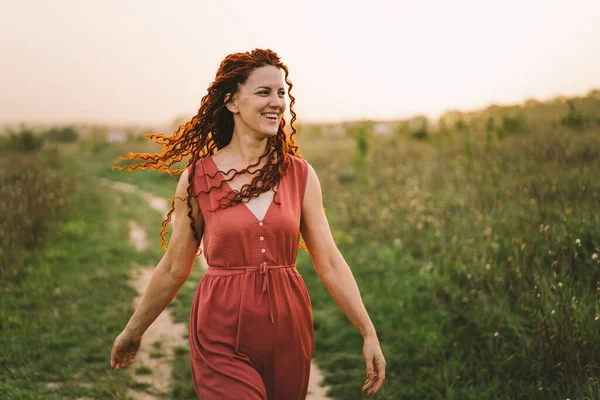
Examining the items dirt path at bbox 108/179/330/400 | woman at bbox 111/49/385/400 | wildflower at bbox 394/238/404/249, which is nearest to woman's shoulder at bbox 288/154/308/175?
woman at bbox 111/49/385/400

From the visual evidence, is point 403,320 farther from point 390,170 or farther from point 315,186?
point 390,170

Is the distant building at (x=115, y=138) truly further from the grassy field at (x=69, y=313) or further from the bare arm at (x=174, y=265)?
the bare arm at (x=174, y=265)

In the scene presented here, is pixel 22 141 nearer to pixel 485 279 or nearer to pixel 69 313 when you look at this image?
pixel 69 313

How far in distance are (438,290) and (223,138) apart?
398 centimetres

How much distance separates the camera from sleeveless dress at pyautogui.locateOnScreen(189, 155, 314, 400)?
8.09 feet

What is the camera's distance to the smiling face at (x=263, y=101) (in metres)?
2.65

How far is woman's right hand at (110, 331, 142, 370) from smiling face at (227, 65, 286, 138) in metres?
1.27

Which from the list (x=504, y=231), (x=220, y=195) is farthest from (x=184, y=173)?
(x=504, y=231)

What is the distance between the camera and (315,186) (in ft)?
9.07

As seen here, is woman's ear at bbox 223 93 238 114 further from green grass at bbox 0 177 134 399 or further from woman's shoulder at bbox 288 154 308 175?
green grass at bbox 0 177 134 399

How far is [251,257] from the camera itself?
8.16 feet

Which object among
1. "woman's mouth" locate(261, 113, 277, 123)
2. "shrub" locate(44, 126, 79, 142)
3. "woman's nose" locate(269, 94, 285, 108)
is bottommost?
"woman's mouth" locate(261, 113, 277, 123)

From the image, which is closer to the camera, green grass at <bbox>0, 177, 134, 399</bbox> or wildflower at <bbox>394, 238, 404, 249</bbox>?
green grass at <bbox>0, 177, 134, 399</bbox>

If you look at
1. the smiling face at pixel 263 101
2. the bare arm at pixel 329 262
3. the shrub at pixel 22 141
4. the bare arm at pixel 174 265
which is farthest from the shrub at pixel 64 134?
the bare arm at pixel 329 262
